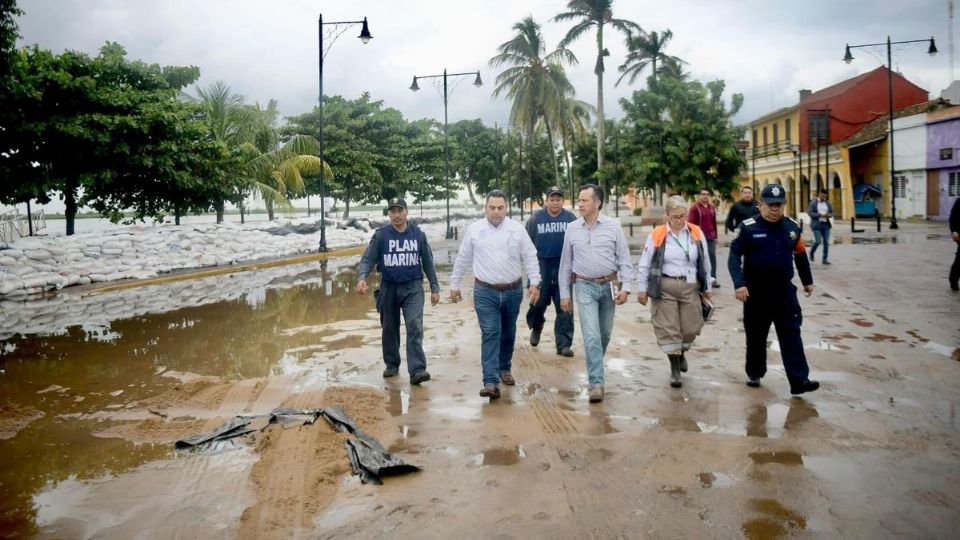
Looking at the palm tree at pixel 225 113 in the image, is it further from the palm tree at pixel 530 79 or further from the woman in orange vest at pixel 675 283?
the woman in orange vest at pixel 675 283

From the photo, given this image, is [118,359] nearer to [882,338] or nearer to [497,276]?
[497,276]

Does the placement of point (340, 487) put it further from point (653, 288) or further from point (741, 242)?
point (741, 242)

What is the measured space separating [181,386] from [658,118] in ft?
101

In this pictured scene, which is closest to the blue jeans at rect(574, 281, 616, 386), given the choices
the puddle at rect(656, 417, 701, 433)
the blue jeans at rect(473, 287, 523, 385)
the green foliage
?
the blue jeans at rect(473, 287, 523, 385)

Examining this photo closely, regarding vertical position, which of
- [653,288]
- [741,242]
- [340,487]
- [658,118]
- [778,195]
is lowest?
[340,487]

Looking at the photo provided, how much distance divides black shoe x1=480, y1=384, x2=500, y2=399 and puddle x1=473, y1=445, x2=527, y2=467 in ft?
3.76

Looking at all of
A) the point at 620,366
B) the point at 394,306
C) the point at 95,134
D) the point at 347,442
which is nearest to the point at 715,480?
the point at 347,442

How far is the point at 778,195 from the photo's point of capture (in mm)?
5629

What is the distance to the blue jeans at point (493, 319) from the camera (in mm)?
5699

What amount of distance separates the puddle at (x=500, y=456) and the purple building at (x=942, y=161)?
3655 centimetres

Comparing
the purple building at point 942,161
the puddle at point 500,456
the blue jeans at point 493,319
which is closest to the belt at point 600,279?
the blue jeans at point 493,319

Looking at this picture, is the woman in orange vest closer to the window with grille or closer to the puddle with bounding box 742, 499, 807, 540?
the puddle with bounding box 742, 499, 807, 540

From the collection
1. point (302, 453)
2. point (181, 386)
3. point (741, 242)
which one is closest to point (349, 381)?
point (181, 386)

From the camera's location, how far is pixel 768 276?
5734 mm
